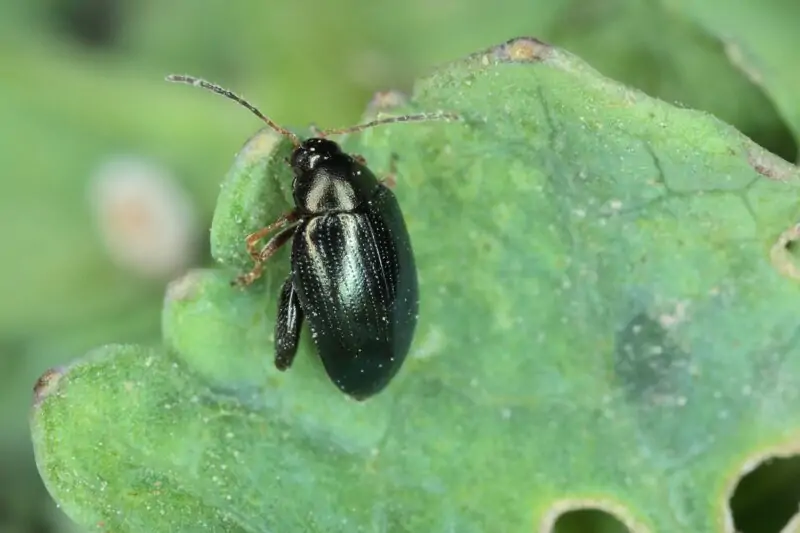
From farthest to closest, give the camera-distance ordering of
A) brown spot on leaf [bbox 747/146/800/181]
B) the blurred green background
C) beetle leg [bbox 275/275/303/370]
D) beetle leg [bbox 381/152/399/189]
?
the blurred green background < beetle leg [bbox 381/152/399/189] < beetle leg [bbox 275/275/303/370] < brown spot on leaf [bbox 747/146/800/181]

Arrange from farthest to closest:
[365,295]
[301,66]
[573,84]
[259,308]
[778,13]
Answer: [301,66] → [778,13] → [365,295] → [259,308] → [573,84]

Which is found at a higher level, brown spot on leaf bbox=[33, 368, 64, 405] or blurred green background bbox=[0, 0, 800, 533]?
blurred green background bbox=[0, 0, 800, 533]

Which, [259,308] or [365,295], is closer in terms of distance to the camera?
[259,308]

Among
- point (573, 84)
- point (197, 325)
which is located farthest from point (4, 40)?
point (573, 84)

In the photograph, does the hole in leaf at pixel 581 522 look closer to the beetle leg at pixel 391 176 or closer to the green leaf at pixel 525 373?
the green leaf at pixel 525 373

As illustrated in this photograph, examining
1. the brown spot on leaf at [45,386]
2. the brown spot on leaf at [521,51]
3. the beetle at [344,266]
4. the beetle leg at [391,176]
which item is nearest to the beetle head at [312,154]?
the beetle at [344,266]

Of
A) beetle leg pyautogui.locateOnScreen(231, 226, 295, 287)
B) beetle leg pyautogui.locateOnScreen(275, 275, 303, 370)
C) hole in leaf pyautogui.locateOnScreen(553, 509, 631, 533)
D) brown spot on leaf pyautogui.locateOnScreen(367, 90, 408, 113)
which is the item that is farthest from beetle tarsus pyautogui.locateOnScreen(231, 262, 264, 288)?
hole in leaf pyautogui.locateOnScreen(553, 509, 631, 533)

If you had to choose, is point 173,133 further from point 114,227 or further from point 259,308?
point 259,308

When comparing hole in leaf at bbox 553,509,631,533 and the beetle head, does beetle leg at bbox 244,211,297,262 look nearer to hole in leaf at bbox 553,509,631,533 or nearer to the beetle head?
the beetle head
